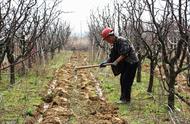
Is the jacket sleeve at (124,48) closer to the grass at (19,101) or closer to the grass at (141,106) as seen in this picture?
the grass at (141,106)

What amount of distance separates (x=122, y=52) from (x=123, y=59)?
256 millimetres

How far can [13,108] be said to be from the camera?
8.43 meters

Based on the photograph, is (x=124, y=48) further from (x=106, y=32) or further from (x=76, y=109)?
(x=76, y=109)

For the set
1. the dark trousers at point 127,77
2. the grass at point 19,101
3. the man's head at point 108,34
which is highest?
the man's head at point 108,34

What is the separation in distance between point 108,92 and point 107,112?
295cm

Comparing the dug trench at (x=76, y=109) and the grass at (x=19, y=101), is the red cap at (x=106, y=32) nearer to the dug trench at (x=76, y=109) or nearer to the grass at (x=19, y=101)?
the dug trench at (x=76, y=109)

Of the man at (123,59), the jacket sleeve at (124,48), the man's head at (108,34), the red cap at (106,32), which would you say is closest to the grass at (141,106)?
the man at (123,59)

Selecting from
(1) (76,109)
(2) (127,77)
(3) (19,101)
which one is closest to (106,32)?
(2) (127,77)

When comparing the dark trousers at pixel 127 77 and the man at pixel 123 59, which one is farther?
the dark trousers at pixel 127 77

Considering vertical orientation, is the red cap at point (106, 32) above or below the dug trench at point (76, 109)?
above

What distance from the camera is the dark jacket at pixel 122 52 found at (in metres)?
8.87

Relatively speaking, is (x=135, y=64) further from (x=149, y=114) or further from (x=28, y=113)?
(x=28, y=113)

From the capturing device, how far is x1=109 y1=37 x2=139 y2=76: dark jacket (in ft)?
29.1

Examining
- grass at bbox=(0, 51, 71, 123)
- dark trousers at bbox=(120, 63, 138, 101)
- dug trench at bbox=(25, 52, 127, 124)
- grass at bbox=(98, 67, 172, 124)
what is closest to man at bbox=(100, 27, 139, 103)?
dark trousers at bbox=(120, 63, 138, 101)
